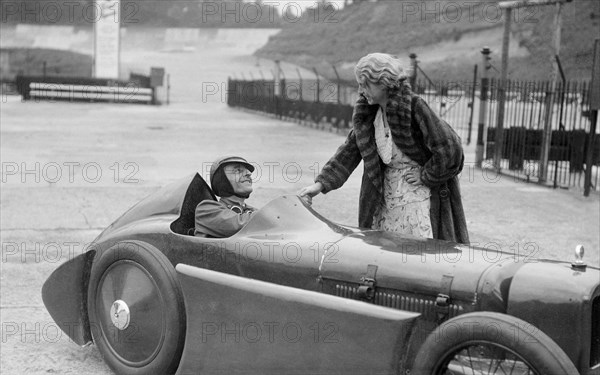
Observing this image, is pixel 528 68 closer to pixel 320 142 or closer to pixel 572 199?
pixel 320 142

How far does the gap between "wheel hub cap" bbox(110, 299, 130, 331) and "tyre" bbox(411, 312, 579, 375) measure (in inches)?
67.9

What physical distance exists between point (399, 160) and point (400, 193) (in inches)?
7.2

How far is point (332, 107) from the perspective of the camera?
21047 mm

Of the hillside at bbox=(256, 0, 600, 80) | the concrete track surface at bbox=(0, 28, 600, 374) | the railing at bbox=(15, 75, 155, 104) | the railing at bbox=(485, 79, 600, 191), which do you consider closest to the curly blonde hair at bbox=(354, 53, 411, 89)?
the concrete track surface at bbox=(0, 28, 600, 374)

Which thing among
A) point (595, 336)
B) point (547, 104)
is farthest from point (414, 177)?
point (547, 104)

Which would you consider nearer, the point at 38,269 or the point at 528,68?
the point at 38,269

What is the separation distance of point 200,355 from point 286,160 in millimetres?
10278

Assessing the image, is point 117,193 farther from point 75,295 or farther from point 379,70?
point 379,70

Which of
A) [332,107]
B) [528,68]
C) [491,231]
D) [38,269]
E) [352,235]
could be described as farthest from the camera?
[528,68]

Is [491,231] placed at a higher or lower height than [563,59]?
lower

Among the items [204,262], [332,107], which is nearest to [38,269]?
[204,262]

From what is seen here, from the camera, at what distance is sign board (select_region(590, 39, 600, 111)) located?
415 inches

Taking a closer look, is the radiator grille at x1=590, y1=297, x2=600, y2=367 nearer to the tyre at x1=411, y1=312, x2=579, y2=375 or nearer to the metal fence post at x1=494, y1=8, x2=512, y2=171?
the tyre at x1=411, y1=312, x2=579, y2=375

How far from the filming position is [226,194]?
454 centimetres
